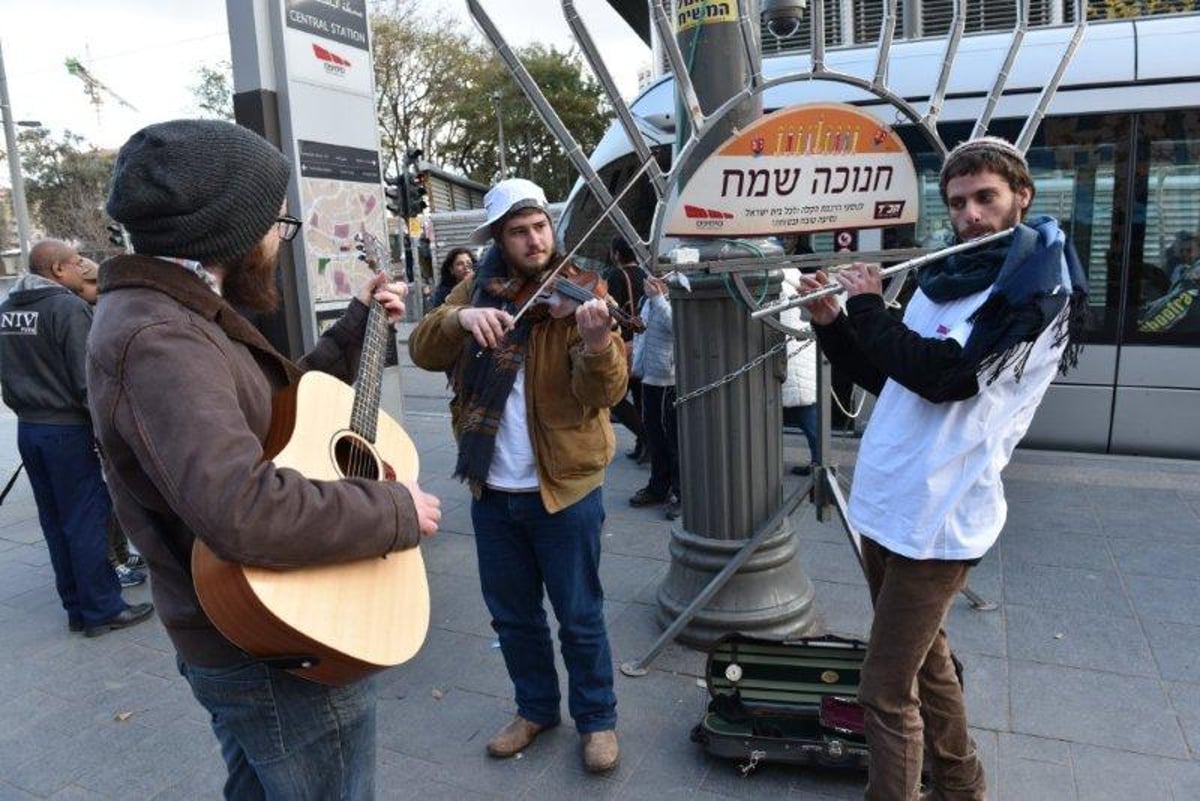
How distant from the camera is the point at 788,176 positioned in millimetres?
2812

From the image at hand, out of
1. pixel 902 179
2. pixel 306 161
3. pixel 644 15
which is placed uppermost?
pixel 644 15

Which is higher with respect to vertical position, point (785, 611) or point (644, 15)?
point (644, 15)

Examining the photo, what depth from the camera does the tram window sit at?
19.2 feet

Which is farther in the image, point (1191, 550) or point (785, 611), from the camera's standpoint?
point (1191, 550)

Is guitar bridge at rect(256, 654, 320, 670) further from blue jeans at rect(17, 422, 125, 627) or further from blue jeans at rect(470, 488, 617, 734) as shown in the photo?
blue jeans at rect(17, 422, 125, 627)

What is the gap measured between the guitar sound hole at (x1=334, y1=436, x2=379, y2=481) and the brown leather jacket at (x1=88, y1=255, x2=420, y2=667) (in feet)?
0.62

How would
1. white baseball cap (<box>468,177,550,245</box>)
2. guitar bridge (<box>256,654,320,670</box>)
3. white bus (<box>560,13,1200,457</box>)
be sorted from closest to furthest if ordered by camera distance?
guitar bridge (<box>256,654,320,670</box>)
white baseball cap (<box>468,177,550,245</box>)
white bus (<box>560,13,1200,457</box>)

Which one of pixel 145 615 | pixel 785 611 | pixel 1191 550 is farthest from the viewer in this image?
pixel 1191 550

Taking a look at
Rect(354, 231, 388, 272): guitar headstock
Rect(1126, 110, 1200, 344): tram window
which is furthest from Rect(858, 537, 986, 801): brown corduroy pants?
Rect(1126, 110, 1200, 344): tram window

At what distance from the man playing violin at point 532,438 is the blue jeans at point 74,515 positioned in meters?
2.36

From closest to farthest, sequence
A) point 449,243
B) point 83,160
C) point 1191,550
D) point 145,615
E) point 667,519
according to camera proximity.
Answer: point 145,615, point 1191,550, point 667,519, point 449,243, point 83,160

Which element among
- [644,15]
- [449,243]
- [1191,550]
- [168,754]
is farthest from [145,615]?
[449,243]

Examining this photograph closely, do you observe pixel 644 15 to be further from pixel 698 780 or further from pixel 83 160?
pixel 83 160

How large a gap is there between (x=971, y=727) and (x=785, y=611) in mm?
806
